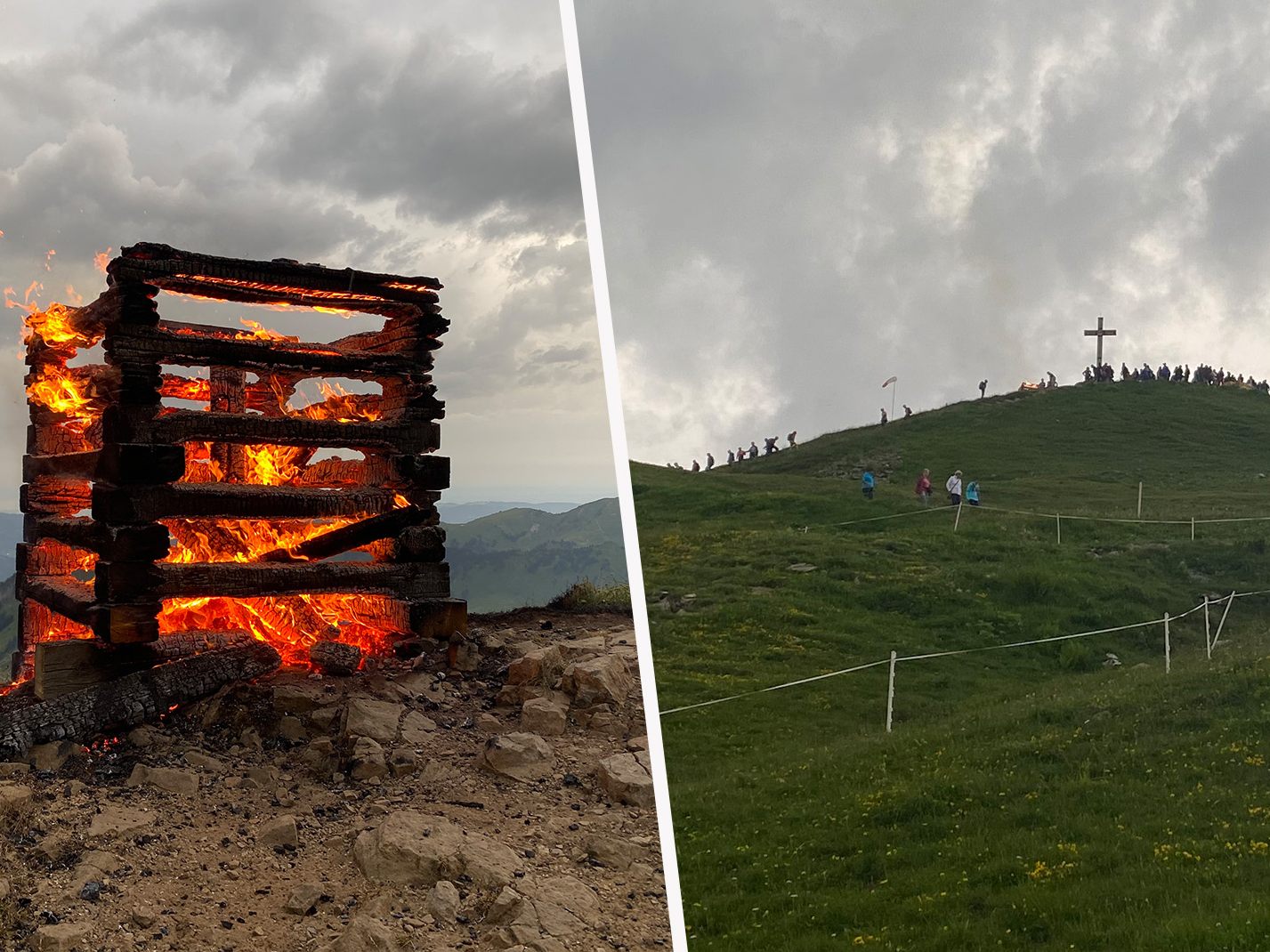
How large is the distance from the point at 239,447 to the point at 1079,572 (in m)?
23.6

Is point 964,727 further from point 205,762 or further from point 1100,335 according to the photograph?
point 1100,335

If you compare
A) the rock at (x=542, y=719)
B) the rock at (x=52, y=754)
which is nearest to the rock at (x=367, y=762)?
the rock at (x=542, y=719)

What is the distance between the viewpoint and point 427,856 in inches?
230

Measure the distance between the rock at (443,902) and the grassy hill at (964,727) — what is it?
4.84 metres

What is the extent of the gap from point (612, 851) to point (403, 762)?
173 centimetres

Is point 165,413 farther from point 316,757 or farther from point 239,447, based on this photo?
point 316,757

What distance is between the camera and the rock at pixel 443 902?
18.0 ft

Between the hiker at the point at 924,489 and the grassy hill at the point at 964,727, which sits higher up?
the hiker at the point at 924,489

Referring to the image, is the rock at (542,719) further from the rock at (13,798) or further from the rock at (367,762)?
the rock at (13,798)

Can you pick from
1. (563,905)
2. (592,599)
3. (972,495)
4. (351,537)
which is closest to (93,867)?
(563,905)

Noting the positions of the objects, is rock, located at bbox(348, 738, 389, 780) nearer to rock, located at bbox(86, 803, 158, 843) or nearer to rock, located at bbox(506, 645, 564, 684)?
rock, located at bbox(86, 803, 158, 843)

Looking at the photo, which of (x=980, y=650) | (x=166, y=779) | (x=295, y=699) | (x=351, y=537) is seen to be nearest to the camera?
(x=166, y=779)

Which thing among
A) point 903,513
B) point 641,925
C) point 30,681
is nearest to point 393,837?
point 641,925

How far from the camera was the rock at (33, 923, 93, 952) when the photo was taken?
16.4 ft
